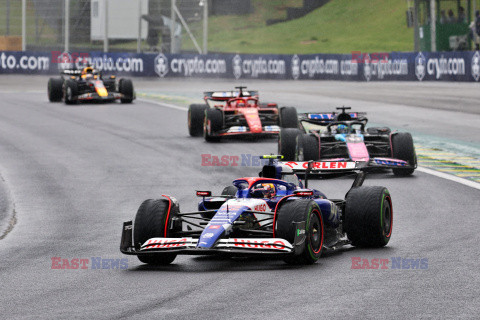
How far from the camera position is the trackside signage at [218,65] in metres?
54.7

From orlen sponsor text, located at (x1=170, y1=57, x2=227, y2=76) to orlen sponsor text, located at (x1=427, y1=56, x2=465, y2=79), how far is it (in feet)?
42.1

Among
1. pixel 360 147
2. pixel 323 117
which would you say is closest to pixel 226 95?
pixel 323 117

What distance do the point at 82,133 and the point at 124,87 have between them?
9.94 meters

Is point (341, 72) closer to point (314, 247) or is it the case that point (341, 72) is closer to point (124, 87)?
point (124, 87)

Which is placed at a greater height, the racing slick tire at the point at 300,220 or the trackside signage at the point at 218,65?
the trackside signage at the point at 218,65

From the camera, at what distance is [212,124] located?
24.9m

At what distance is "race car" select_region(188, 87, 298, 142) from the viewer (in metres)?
24.8

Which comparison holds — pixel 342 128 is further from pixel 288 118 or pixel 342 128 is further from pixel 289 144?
pixel 288 118

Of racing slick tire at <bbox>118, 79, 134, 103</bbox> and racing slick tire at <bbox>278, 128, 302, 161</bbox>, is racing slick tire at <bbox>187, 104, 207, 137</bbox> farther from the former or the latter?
racing slick tire at <bbox>118, 79, 134, 103</bbox>

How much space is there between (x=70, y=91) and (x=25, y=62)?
20727 mm

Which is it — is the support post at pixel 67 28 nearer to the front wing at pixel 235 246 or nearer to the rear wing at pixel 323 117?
the rear wing at pixel 323 117

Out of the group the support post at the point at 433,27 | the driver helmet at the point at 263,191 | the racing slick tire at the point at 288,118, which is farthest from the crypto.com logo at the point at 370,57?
the driver helmet at the point at 263,191

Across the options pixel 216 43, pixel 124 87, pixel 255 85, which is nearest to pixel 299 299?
pixel 124 87

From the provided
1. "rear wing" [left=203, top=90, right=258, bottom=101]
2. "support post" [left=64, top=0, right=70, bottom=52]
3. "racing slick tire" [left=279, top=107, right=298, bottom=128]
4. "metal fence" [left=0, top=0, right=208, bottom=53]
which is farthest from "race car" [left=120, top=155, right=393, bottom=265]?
"support post" [left=64, top=0, right=70, bottom=52]
